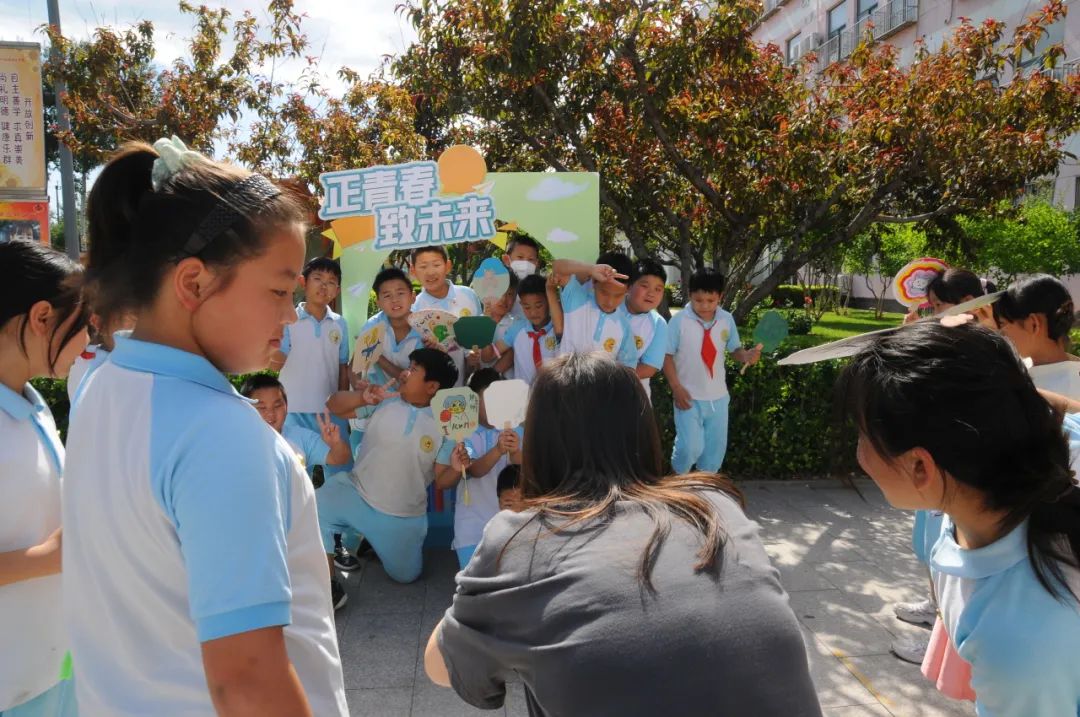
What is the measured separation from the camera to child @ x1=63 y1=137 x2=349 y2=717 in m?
0.83

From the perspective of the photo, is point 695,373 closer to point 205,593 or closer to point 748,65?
point 748,65

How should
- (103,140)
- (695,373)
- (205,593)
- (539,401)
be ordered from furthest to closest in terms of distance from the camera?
(103,140) < (695,373) < (539,401) < (205,593)

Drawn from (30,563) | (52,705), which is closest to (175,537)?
(30,563)

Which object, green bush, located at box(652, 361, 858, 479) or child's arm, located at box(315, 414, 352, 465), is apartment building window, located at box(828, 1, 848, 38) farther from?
child's arm, located at box(315, 414, 352, 465)

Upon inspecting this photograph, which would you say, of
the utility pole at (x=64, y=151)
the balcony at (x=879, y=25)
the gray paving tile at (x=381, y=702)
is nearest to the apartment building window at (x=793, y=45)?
the balcony at (x=879, y=25)

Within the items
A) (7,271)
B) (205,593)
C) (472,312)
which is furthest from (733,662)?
(472,312)

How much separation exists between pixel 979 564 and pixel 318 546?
39.3 inches

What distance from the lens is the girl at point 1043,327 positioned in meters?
2.33

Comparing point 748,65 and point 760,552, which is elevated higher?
point 748,65

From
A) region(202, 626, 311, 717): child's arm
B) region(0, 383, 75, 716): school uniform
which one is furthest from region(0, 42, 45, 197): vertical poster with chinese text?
region(202, 626, 311, 717): child's arm

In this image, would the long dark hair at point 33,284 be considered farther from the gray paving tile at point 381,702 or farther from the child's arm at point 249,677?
the gray paving tile at point 381,702

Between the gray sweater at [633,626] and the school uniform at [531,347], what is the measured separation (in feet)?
10.5

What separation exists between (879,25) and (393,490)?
22.4 metres

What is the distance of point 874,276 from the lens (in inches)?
1026
